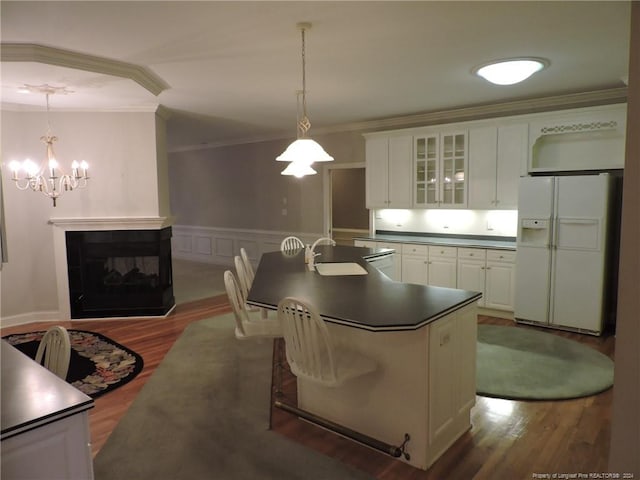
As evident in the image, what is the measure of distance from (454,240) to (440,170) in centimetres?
94

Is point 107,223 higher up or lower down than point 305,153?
lower down

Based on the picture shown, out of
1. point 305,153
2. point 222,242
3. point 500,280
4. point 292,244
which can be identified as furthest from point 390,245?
point 222,242

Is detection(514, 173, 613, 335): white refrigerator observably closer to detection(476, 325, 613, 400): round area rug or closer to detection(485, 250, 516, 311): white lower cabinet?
detection(485, 250, 516, 311): white lower cabinet

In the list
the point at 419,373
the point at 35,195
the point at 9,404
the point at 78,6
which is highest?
the point at 78,6

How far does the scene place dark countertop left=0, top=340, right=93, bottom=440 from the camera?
1.30 m

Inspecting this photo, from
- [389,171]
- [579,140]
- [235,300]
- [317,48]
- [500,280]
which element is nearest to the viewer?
[235,300]

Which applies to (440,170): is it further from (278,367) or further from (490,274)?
(278,367)

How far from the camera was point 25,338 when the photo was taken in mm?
4555

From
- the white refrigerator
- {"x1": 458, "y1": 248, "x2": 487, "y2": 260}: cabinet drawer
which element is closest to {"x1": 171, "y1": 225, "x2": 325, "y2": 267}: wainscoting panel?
{"x1": 458, "y1": 248, "x2": 487, "y2": 260}: cabinet drawer

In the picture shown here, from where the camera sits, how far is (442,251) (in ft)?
17.5

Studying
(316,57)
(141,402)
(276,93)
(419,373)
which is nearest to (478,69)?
(316,57)

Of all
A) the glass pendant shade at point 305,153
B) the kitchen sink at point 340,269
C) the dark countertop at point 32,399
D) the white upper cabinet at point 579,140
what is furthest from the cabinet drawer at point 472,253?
the dark countertop at point 32,399

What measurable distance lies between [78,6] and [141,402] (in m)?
2.61

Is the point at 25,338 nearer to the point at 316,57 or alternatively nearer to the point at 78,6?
the point at 78,6
